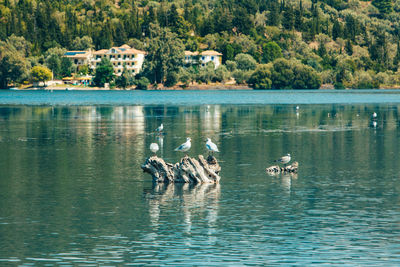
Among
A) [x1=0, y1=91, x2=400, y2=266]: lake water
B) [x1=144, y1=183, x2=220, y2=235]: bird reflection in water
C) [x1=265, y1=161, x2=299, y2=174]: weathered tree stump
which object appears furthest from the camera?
[x1=265, y1=161, x2=299, y2=174]: weathered tree stump

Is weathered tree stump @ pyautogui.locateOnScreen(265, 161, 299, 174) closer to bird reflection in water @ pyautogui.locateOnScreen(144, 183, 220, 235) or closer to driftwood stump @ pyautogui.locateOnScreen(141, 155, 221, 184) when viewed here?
driftwood stump @ pyautogui.locateOnScreen(141, 155, 221, 184)

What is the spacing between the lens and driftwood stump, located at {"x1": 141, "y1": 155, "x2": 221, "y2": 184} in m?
40.4

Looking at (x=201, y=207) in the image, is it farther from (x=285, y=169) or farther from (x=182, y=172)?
(x=285, y=169)

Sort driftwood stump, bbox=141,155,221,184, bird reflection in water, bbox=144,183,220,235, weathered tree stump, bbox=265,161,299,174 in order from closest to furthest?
1. bird reflection in water, bbox=144,183,220,235
2. driftwood stump, bbox=141,155,221,184
3. weathered tree stump, bbox=265,161,299,174

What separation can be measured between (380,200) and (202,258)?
48.1ft

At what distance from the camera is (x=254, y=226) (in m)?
29.7

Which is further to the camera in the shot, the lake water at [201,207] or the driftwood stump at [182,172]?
the driftwood stump at [182,172]

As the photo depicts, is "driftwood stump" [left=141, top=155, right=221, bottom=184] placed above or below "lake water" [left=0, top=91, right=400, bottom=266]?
above

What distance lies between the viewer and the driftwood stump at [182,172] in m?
40.4

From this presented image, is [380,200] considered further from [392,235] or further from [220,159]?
[220,159]

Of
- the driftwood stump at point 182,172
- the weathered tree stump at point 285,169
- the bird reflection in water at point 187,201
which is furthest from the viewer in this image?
the weathered tree stump at point 285,169

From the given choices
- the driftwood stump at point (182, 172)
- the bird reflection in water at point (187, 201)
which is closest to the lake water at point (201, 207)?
the bird reflection in water at point (187, 201)

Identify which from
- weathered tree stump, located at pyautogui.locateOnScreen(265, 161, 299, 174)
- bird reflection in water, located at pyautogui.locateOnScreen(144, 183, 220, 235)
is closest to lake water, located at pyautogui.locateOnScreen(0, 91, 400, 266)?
bird reflection in water, located at pyautogui.locateOnScreen(144, 183, 220, 235)

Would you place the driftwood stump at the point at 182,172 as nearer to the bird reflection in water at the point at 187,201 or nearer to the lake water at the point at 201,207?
the bird reflection in water at the point at 187,201
